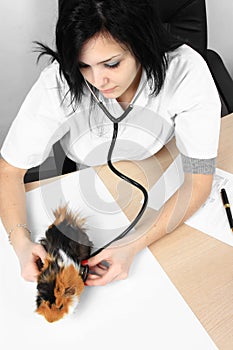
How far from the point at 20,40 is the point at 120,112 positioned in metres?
0.55

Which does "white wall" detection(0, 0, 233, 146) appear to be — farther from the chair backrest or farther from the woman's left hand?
the woman's left hand

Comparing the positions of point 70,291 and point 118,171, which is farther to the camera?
point 118,171

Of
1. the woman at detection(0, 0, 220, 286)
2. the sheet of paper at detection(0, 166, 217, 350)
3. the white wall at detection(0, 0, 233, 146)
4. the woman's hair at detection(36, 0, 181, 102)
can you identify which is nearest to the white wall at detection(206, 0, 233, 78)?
the white wall at detection(0, 0, 233, 146)

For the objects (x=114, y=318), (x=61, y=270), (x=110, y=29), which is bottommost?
(x=114, y=318)

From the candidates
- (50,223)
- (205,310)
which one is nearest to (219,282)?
(205,310)

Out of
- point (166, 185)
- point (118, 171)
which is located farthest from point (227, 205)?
point (118, 171)

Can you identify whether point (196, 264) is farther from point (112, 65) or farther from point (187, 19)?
point (187, 19)

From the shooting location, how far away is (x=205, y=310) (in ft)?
2.98

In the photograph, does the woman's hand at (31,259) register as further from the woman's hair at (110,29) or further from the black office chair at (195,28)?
the black office chair at (195,28)

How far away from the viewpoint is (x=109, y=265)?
37.4 inches

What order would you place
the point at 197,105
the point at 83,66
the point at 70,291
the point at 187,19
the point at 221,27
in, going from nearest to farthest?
the point at 70,291, the point at 83,66, the point at 197,105, the point at 187,19, the point at 221,27

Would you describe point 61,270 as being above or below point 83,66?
below

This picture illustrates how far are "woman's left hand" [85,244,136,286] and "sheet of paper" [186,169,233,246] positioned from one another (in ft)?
0.60

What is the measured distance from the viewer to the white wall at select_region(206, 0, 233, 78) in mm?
1724
